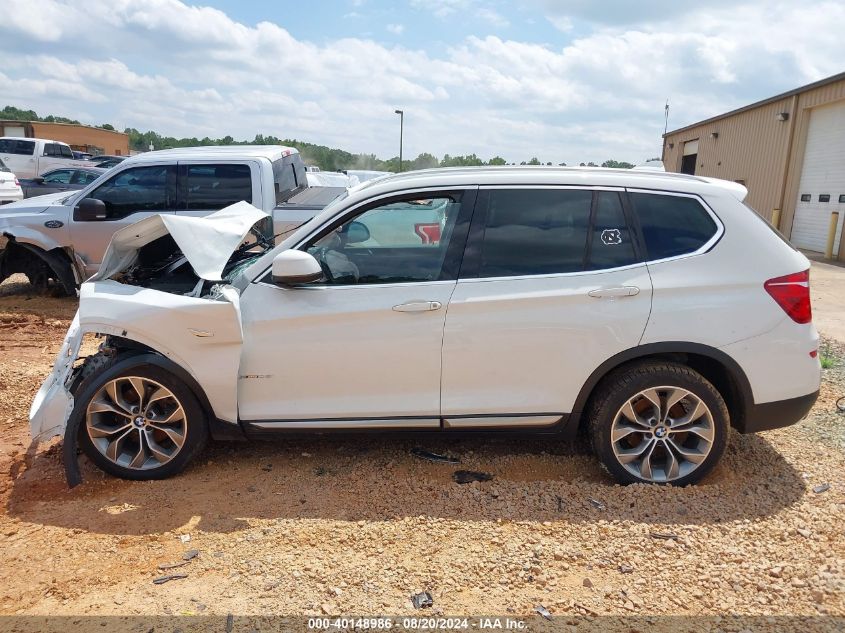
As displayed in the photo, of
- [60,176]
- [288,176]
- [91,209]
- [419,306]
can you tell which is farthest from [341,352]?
[60,176]

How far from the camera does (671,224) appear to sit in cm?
377

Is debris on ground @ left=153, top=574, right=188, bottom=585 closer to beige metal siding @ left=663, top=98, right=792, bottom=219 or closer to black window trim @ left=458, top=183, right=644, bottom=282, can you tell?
black window trim @ left=458, top=183, right=644, bottom=282

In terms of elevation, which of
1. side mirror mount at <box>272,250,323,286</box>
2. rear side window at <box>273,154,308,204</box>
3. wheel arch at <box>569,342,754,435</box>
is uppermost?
rear side window at <box>273,154,308,204</box>

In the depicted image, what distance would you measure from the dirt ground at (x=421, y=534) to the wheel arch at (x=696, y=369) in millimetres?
474

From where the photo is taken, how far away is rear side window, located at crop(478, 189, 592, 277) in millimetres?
3740

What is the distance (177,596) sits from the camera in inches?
113

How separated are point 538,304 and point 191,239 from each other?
2.18 m

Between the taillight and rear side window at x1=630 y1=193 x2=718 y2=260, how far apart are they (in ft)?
1.46

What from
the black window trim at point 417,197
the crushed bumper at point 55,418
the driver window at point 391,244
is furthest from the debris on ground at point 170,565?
the driver window at point 391,244

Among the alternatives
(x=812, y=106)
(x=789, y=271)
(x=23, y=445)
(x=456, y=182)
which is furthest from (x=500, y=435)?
(x=812, y=106)

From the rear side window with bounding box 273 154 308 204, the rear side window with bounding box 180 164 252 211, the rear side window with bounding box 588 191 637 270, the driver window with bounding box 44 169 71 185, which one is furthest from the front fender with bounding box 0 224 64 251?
the driver window with bounding box 44 169 71 185

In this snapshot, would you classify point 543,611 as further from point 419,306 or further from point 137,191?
point 137,191

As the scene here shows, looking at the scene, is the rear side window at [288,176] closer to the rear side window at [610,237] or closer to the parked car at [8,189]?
the rear side window at [610,237]

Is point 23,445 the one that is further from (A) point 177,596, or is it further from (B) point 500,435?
(B) point 500,435
